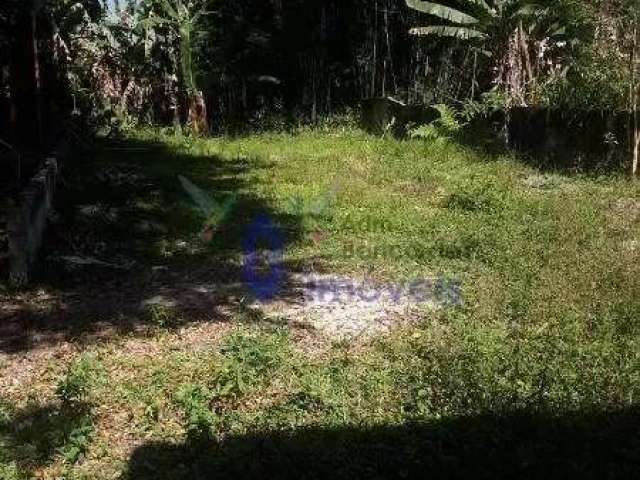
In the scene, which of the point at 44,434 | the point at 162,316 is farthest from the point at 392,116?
the point at 44,434

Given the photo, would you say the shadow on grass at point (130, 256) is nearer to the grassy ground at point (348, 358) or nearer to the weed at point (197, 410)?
the grassy ground at point (348, 358)

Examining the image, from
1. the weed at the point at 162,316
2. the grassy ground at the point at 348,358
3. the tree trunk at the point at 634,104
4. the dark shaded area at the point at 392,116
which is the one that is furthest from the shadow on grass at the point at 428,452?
the dark shaded area at the point at 392,116

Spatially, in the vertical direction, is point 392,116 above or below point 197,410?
above

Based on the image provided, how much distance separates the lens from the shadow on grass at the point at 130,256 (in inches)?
216

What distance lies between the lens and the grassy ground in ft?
11.7

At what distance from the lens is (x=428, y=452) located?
11.5ft

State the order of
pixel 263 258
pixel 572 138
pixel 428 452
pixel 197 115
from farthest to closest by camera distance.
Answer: pixel 197 115
pixel 572 138
pixel 263 258
pixel 428 452

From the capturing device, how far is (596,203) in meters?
8.63

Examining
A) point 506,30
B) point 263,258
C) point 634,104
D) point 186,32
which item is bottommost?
point 263,258

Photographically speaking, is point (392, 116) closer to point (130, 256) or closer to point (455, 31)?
point (455, 31)

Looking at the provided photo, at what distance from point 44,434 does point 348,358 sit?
6.02ft

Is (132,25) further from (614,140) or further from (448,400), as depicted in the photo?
(448,400)

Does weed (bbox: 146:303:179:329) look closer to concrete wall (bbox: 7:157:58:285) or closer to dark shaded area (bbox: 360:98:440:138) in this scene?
concrete wall (bbox: 7:157:58:285)

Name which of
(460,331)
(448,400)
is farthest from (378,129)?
(448,400)
